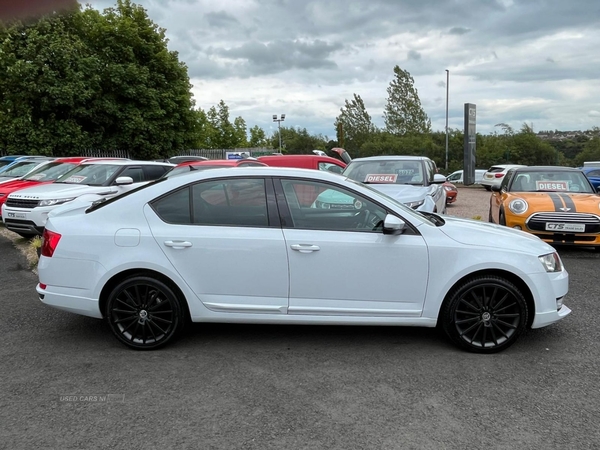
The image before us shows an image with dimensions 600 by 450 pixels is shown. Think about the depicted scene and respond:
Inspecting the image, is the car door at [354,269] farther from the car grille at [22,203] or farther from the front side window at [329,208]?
the car grille at [22,203]

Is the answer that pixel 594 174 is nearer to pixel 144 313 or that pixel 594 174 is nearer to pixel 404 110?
pixel 144 313

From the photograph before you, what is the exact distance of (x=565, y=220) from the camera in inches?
308

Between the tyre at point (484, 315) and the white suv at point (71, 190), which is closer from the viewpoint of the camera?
the tyre at point (484, 315)

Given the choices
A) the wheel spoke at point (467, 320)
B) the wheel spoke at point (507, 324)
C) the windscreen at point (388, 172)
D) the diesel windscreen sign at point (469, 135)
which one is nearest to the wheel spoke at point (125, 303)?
the wheel spoke at point (467, 320)

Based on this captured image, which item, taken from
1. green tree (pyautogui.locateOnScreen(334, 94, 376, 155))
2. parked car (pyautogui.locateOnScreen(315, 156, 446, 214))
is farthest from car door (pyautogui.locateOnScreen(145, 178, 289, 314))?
green tree (pyautogui.locateOnScreen(334, 94, 376, 155))

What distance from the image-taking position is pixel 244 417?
322 centimetres

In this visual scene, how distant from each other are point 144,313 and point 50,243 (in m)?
1.03

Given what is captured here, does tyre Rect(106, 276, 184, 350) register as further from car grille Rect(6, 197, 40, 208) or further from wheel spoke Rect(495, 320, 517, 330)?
car grille Rect(6, 197, 40, 208)

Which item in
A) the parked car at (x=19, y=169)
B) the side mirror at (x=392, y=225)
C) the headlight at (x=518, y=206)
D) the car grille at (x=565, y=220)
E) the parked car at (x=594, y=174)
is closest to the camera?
the side mirror at (x=392, y=225)

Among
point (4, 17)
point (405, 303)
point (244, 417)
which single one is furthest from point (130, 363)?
point (4, 17)

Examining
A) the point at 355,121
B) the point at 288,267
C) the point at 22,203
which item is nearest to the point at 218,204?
the point at 288,267

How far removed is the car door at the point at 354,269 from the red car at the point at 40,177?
836 cm

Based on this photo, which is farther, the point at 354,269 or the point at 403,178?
the point at 403,178

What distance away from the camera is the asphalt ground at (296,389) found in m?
3.00
